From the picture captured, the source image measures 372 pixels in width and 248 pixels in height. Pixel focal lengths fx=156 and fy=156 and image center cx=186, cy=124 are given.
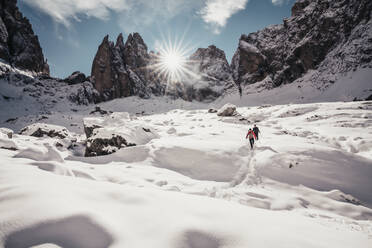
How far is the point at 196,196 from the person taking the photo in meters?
2.68

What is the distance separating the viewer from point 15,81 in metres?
38.1

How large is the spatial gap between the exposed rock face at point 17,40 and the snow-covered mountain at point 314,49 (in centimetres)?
6517

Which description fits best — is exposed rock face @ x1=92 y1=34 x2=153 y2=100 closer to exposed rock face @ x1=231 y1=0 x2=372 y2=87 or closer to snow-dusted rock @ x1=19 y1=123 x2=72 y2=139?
exposed rock face @ x1=231 y1=0 x2=372 y2=87

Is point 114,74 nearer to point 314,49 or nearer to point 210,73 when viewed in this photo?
point 210,73

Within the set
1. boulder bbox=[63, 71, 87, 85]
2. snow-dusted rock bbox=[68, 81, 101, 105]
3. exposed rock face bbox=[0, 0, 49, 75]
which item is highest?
exposed rock face bbox=[0, 0, 49, 75]

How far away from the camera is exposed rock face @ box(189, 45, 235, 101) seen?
58656 millimetres

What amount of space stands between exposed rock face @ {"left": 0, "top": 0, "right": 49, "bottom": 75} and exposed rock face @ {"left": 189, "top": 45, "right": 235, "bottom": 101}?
50949 mm

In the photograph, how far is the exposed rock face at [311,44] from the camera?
2873 centimetres

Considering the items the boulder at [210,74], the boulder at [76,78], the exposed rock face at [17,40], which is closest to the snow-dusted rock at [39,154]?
the boulder at [210,74]

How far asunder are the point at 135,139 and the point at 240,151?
5.22 m

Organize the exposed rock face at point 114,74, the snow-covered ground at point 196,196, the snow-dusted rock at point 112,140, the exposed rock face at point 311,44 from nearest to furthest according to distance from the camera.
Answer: the snow-covered ground at point 196,196 < the snow-dusted rock at point 112,140 < the exposed rock face at point 311,44 < the exposed rock face at point 114,74

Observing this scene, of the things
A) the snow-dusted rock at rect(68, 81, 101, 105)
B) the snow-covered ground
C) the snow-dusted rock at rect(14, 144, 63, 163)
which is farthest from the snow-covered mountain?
the snow-dusted rock at rect(68, 81, 101, 105)

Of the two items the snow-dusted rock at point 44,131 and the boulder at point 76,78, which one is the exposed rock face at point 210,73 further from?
the snow-dusted rock at point 44,131

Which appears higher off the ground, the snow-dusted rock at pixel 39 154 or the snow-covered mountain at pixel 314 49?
the snow-covered mountain at pixel 314 49
